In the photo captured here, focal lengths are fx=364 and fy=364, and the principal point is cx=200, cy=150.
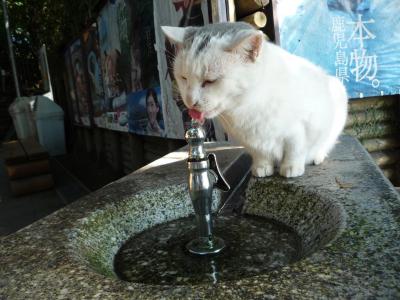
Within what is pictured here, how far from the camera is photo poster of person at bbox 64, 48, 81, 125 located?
967 cm

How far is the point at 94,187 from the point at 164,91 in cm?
262

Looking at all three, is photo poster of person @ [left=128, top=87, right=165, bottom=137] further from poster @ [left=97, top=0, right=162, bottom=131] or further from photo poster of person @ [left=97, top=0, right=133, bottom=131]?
photo poster of person @ [left=97, top=0, right=133, bottom=131]

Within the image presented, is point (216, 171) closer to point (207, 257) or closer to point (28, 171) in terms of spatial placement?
point (207, 257)

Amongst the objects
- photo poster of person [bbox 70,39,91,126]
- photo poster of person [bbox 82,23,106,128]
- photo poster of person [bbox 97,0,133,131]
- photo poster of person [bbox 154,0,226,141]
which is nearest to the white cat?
photo poster of person [bbox 154,0,226,141]

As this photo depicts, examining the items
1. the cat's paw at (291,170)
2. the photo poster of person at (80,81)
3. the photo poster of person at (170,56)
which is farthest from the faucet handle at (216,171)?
the photo poster of person at (80,81)

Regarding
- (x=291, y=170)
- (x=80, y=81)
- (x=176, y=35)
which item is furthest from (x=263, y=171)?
(x=80, y=81)

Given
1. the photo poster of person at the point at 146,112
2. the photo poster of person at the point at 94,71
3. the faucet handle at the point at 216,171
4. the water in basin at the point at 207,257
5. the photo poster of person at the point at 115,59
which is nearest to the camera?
the water in basin at the point at 207,257

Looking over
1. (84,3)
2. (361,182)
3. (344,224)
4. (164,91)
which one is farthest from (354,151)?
(84,3)

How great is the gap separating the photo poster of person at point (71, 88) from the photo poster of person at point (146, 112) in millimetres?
4916

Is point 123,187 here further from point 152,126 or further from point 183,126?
point 152,126

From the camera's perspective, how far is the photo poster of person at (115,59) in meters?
5.06

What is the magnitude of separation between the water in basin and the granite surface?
0.06 m

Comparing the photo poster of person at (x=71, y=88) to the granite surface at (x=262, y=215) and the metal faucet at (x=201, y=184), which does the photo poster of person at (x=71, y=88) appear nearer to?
the granite surface at (x=262, y=215)

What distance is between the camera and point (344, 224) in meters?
0.96
